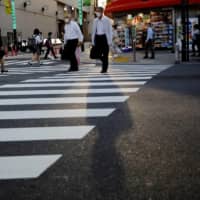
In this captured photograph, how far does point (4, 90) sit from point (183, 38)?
30.8 feet

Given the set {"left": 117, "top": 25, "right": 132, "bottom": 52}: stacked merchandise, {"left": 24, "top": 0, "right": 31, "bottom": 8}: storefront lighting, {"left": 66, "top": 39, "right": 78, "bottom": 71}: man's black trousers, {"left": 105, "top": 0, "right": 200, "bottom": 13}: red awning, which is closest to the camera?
{"left": 66, "top": 39, "right": 78, "bottom": 71}: man's black trousers

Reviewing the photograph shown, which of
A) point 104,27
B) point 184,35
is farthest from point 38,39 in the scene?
point 104,27

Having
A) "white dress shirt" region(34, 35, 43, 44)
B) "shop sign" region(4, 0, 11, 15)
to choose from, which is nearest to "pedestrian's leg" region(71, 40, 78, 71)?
"white dress shirt" region(34, 35, 43, 44)

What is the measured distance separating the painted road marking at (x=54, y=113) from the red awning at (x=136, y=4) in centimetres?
2120

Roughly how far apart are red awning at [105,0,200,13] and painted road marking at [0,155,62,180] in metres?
23.6

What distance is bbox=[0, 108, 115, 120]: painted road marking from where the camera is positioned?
5.91m

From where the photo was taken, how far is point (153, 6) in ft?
91.1

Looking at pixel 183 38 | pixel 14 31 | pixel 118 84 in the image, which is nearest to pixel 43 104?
pixel 118 84

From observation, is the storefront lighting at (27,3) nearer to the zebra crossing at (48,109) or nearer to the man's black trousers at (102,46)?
the man's black trousers at (102,46)

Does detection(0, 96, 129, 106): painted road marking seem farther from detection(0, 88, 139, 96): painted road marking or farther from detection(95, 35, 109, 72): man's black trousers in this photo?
detection(95, 35, 109, 72): man's black trousers

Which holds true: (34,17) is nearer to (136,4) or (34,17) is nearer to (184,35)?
(136,4)

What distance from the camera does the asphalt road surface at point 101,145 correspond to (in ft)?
10.2

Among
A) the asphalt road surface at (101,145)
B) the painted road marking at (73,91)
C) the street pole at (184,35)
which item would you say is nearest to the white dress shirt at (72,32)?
the street pole at (184,35)

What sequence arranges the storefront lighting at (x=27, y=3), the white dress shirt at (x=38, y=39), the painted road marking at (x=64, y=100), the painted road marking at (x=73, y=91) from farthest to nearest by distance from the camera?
the storefront lighting at (x=27, y=3) < the white dress shirt at (x=38, y=39) < the painted road marking at (x=73, y=91) < the painted road marking at (x=64, y=100)
